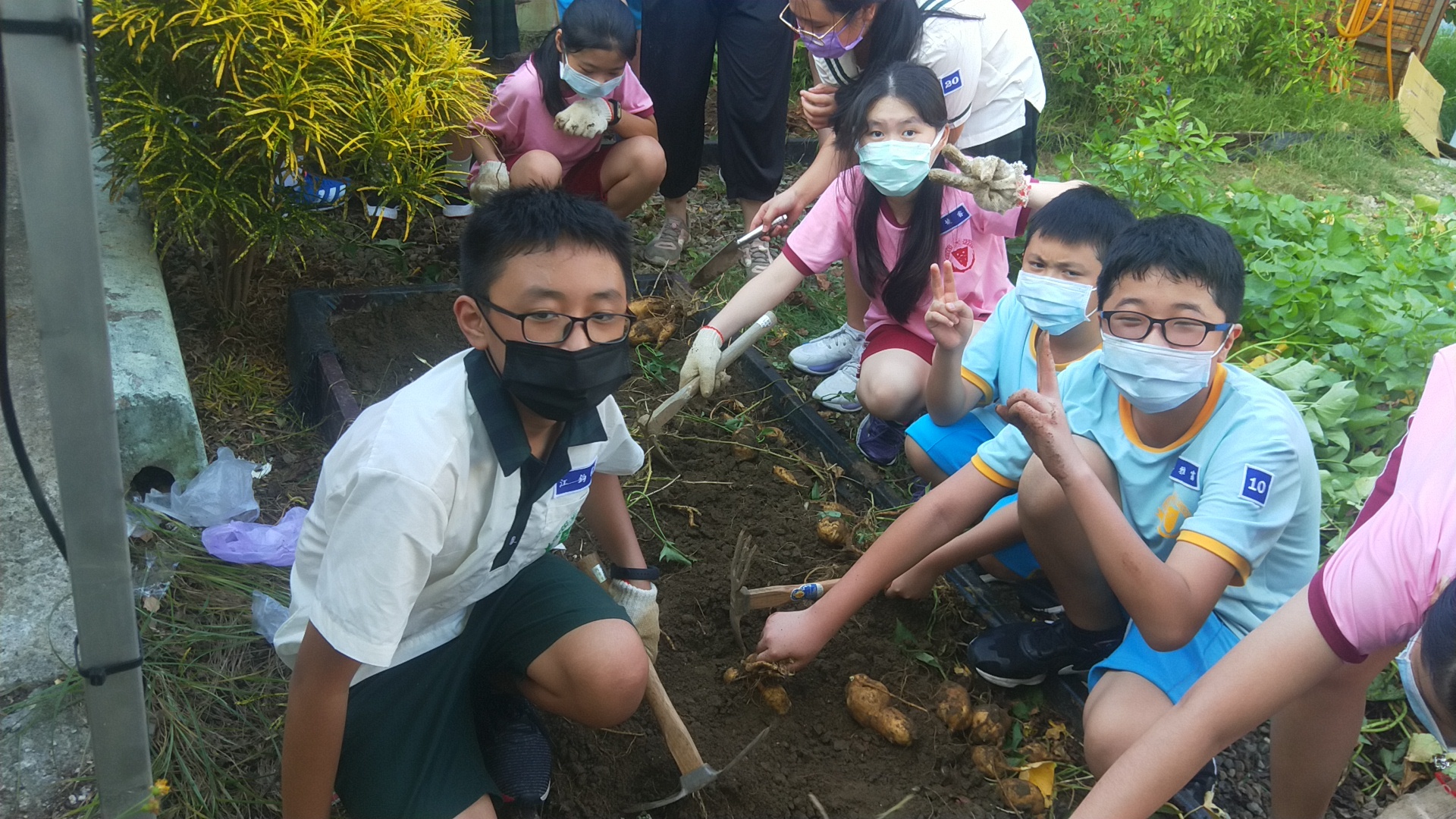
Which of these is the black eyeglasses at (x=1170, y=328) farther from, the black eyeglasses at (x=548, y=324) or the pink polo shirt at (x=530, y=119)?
the pink polo shirt at (x=530, y=119)

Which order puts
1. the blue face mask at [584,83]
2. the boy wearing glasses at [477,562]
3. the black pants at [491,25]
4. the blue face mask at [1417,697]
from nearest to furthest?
the blue face mask at [1417,697], the boy wearing glasses at [477,562], the blue face mask at [584,83], the black pants at [491,25]

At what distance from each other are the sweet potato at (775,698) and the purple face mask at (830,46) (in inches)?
74.1

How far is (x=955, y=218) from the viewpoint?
300cm

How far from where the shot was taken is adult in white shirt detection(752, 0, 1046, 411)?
10.0 ft

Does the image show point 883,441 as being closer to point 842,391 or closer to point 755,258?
point 842,391

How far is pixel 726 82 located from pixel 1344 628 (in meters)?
3.02

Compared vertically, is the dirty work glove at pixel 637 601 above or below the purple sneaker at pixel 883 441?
above

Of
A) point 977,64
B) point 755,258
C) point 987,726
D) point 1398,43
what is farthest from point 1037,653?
point 1398,43

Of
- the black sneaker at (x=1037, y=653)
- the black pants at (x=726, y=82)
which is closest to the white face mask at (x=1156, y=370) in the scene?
the black sneaker at (x=1037, y=653)

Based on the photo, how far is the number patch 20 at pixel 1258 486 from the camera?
6.27 feet

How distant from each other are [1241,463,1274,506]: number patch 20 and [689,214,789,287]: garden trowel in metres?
1.66

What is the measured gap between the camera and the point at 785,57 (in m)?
3.96

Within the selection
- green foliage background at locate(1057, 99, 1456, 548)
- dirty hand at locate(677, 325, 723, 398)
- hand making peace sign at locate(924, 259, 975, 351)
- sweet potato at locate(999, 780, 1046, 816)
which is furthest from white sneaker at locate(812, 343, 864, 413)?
sweet potato at locate(999, 780, 1046, 816)

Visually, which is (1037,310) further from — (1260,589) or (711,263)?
(711,263)
